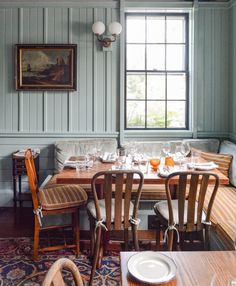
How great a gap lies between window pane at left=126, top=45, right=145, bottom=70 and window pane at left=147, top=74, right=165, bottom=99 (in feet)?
0.70

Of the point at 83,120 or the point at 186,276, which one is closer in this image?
the point at 186,276

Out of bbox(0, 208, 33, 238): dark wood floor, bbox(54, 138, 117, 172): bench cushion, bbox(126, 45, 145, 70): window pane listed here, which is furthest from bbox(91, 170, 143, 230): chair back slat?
bbox(126, 45, 145, 70): window pane

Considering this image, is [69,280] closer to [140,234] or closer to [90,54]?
[140,234]

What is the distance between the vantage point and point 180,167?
295cm

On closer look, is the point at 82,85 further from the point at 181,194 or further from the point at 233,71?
the point at 181,194

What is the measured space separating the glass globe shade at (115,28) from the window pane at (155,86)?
81 centimetres

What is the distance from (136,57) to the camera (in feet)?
15.5

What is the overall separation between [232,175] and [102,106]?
2.02 metres

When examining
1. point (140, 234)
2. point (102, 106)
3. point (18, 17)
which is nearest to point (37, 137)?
point (102, 106)

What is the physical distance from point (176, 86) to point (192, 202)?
8.85ft

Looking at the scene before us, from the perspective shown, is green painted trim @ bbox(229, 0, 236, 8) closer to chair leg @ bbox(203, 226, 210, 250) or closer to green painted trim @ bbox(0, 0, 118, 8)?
green painted trim @ bbox(0, 0, 118, 8)

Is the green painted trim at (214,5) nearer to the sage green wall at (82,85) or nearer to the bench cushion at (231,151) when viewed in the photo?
the sage green wall at (82,85)

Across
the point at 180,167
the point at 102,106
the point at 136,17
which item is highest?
the point at 136,17

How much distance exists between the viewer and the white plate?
1.13 meters
